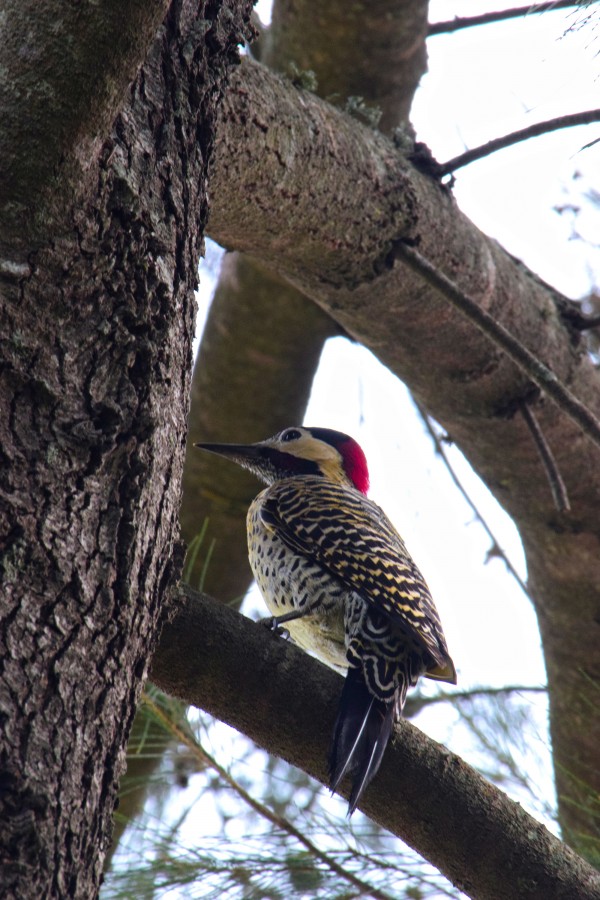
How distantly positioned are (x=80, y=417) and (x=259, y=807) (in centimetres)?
232

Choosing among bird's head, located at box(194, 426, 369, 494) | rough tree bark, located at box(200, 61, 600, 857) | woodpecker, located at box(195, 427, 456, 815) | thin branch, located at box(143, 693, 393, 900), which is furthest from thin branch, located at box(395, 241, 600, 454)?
thin branch, located at box(143, 693, 393, 900)

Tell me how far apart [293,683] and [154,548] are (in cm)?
53

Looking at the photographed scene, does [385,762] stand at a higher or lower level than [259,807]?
higher

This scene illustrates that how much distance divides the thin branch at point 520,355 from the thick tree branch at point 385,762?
102cm

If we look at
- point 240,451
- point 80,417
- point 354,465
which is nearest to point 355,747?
point 80,417

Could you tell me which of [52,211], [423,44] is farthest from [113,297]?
[423,44]

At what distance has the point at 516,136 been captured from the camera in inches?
112

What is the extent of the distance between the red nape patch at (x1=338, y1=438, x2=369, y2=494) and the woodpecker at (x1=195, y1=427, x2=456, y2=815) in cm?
38

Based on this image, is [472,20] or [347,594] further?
[472,20]

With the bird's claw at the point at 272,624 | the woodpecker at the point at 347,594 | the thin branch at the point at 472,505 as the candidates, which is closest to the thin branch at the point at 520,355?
the woodpecker at the point at 347,594

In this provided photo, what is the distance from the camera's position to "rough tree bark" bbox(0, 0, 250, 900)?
1.24 metres

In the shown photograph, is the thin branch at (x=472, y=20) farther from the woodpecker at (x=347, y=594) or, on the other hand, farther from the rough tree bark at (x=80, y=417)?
the rough tree bark at (x=80, y=417)

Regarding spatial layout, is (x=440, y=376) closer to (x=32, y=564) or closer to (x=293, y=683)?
(x=293, y=683)

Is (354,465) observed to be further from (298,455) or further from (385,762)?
(385,762)
